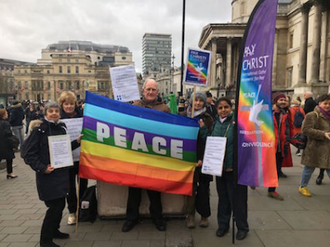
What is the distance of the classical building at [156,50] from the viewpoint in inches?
7170

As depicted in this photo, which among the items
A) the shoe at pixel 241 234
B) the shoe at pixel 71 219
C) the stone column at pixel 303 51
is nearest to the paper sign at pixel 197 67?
the shoe at pixel 241 234

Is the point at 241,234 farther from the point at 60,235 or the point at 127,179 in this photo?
the point at 60,235

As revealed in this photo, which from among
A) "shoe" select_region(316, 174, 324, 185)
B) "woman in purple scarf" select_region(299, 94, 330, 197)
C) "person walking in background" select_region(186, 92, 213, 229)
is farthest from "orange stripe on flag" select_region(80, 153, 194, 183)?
"shoe" select_region(316, 174, 324, 185)

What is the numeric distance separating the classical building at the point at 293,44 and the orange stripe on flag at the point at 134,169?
20045 mm

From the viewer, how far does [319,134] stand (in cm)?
507

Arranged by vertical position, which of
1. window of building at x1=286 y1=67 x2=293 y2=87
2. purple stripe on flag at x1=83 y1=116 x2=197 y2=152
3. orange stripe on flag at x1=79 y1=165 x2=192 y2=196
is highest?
window of building at x1=286 y1=67 x2=293 y2=87

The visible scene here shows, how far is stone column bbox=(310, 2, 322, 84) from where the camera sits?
88.6ft

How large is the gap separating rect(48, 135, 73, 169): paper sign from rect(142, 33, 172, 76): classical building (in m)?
180

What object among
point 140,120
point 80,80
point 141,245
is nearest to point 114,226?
point 141,245

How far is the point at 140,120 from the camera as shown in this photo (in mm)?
4090

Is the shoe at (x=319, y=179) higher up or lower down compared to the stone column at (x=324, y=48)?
lower down

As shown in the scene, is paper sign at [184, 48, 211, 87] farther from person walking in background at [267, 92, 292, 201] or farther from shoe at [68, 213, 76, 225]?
shoe at [68, 213, 76, 225]

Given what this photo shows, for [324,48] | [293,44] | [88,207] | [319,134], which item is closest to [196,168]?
[88,207]

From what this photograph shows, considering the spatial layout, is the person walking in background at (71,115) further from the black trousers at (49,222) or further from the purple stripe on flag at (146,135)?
the black trousers at (49,222)
